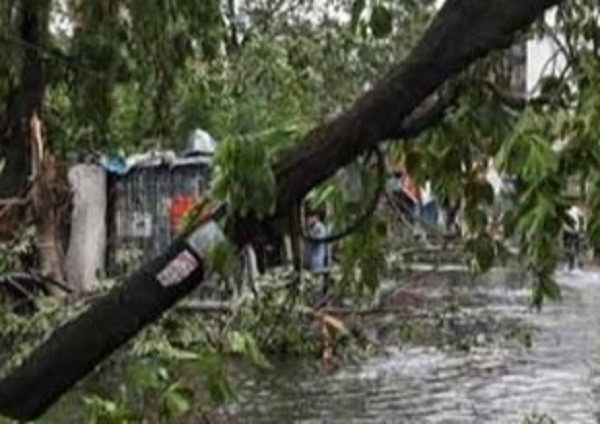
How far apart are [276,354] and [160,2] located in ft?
22.7

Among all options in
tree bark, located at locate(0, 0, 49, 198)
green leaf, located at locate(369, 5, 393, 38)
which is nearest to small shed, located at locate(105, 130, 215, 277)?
tree bark, located at locate(0, 0, 49, 198)

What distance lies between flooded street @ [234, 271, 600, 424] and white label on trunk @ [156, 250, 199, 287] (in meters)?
7.88

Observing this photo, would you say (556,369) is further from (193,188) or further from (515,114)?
(515,114)

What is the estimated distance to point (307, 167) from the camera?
10.5ft

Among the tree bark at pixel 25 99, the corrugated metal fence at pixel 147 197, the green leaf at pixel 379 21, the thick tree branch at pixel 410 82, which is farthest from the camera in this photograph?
the corrugated metal fence at pixel 147 197

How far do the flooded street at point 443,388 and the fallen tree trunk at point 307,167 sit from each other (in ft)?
25.8

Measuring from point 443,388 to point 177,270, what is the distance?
35.6ft

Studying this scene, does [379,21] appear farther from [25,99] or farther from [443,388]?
[443,388]

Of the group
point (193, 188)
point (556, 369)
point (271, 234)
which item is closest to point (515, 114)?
point (271, 234)

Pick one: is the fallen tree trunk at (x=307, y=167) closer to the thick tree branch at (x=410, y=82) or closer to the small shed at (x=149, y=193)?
the thick tree branch at (x=410, y=82)

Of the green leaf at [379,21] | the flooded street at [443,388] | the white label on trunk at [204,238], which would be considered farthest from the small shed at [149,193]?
the white label on trunk at [204,238]

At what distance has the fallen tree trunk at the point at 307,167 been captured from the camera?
3.15 m

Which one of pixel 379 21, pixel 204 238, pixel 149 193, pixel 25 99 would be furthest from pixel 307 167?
pixel 149 193

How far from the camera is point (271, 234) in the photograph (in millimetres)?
3289
